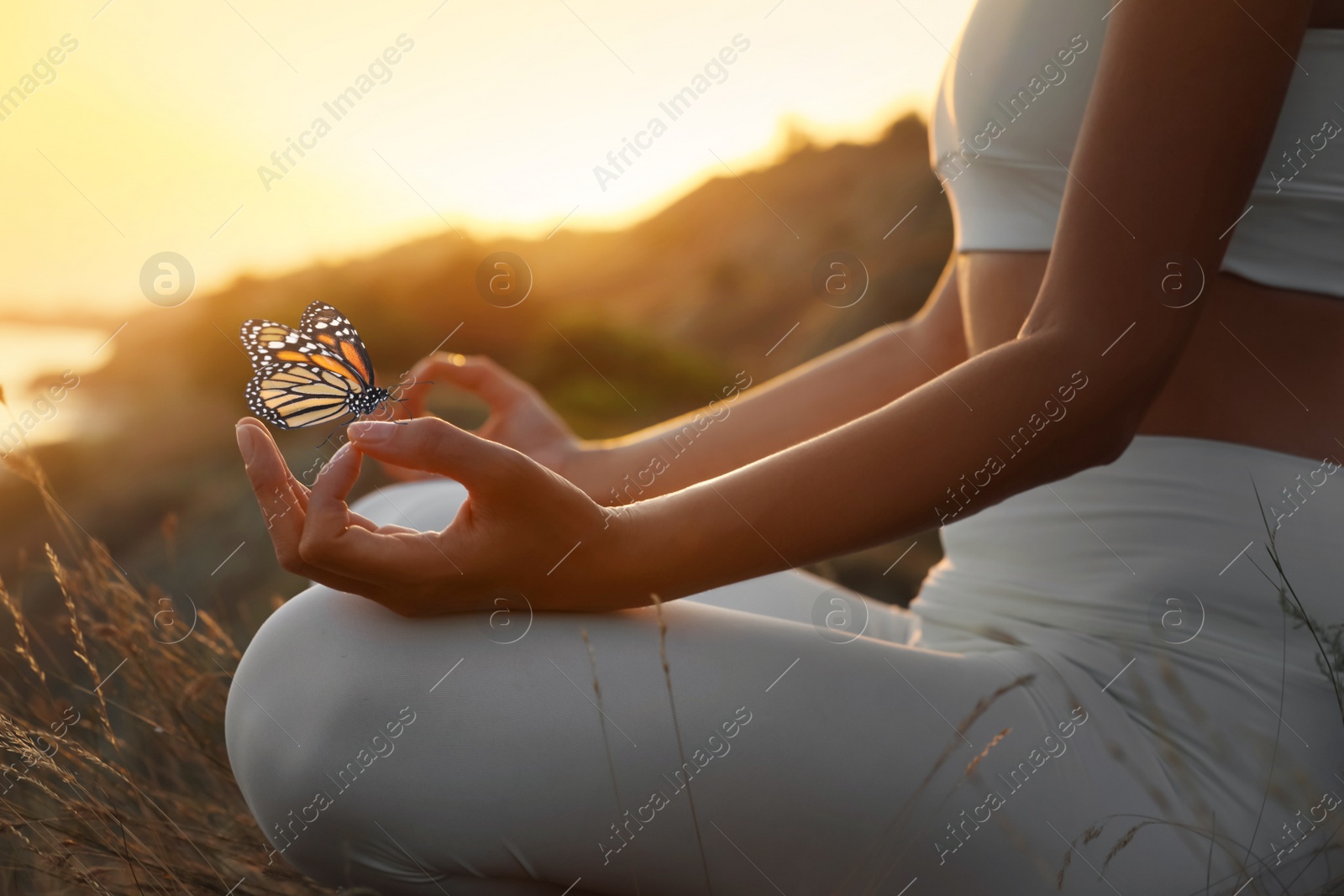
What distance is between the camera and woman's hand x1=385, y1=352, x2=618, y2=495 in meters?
1.92

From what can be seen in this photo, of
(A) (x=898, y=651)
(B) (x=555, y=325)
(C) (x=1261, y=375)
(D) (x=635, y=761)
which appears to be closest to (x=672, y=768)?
(D) (x=635, y=761)

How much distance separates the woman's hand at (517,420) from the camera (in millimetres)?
1919

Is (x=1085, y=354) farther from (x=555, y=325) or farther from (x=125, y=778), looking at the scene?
(x=555, y=325)

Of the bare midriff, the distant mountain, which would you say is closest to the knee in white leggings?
the bare midriff

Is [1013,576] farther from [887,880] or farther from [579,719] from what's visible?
[579,719]

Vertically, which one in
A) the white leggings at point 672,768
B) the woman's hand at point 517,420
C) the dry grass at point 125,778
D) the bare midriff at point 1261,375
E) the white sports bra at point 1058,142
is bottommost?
the dry grass at point 125,778

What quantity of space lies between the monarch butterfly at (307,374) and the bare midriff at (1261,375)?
1151 millimetres

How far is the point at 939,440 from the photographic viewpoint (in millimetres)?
971

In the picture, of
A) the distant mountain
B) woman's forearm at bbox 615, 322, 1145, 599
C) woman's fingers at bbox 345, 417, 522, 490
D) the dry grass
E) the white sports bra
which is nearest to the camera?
woman's fingers at bbox 345, 417, 522, 490

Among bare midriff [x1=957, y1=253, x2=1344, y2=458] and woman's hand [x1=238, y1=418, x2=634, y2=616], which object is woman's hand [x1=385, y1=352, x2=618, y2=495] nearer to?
woman's hand [x1=238, y1=418, x2=634, y2=616]

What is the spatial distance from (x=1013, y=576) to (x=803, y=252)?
5688 mm

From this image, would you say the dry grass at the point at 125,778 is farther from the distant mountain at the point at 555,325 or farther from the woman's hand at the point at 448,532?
the distant mountain at the point at 555,325

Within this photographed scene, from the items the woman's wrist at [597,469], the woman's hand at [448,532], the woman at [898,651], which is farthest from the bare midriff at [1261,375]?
the woman's wrist at [597,469]

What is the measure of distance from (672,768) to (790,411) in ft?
3.43
